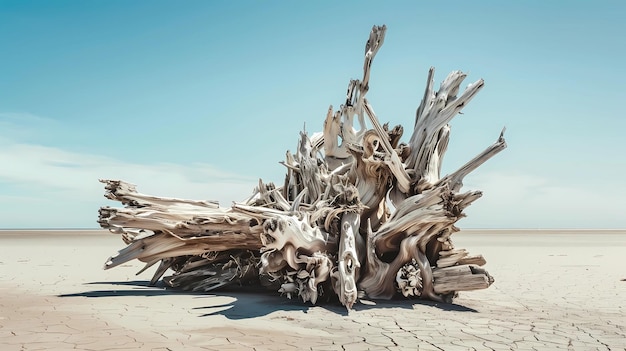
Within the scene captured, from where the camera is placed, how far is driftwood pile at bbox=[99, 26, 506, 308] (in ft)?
23.4

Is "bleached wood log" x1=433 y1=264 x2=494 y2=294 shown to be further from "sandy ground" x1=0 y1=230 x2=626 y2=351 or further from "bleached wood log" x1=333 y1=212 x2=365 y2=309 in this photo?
"bleached wood log" x1=333 y1=212 x2=365 y2=309

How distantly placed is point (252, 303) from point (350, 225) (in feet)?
5.53

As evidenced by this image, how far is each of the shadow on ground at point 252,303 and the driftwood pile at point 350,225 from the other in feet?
0.54

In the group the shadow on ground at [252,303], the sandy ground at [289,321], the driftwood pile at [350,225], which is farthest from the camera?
the driftwood pile at [350,225]

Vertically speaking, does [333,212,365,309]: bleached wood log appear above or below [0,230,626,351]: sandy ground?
above

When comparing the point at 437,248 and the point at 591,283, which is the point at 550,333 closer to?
the point at 437,248

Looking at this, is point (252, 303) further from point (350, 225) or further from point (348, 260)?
point (350, 225)

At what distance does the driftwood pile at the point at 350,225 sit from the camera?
7.14 m

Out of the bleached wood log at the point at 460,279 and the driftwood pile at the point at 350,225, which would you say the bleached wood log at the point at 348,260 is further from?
the bleached wood log at the point at 460,279

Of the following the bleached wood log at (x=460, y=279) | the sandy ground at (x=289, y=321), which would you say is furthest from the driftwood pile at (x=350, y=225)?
the sandy ground at (x=289, y=321)

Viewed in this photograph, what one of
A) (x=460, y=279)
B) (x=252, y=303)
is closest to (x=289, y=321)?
(x=252, y=303)

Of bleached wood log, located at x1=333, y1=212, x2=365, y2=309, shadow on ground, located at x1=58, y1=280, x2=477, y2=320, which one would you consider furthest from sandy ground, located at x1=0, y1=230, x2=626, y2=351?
bleached wood log, located at x1=333, y1=212, x2=365, y2=309

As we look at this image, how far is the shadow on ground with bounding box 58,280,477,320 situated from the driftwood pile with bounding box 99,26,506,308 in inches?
6.5

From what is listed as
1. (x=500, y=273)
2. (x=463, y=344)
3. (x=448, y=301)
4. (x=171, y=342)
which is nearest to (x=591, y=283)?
(x=500, y=273)
